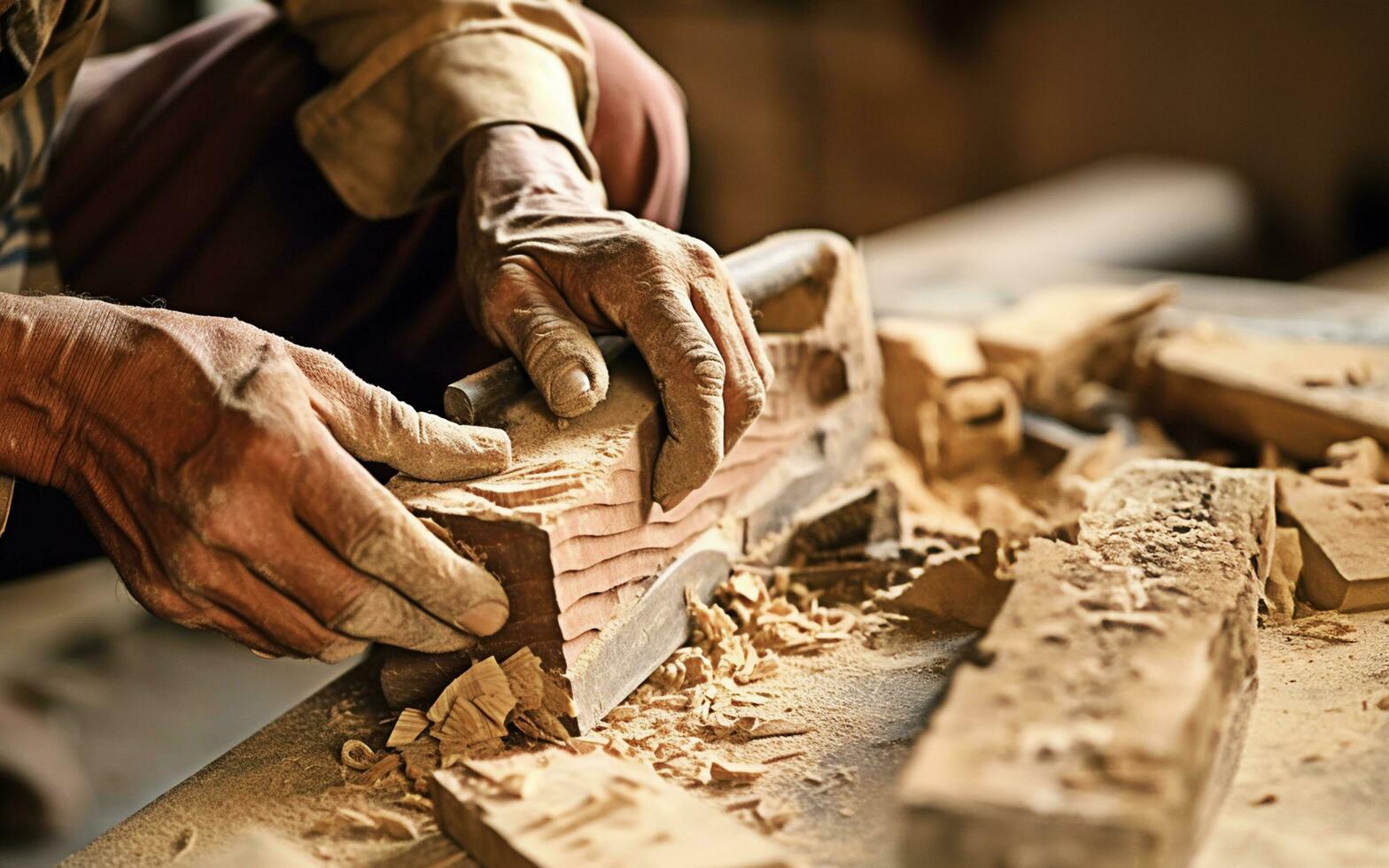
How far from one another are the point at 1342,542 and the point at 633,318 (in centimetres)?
104

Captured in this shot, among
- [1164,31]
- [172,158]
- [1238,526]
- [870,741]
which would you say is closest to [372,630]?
[870,741]

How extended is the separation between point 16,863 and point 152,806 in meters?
1.80

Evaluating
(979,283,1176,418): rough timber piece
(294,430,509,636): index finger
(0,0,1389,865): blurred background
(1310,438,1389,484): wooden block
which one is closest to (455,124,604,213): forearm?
(294,430,509,636): index finger

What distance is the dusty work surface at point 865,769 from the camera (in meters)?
1.23

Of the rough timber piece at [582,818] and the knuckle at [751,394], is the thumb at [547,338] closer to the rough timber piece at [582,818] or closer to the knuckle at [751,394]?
the knuckle at [751,394]

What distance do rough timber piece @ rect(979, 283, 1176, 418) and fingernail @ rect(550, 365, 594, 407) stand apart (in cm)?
143

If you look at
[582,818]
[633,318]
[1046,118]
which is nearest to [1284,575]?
[633,318]

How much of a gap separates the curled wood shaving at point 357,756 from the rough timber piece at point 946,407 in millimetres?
1407

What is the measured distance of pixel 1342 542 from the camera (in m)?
1.71

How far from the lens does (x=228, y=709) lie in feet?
12.2

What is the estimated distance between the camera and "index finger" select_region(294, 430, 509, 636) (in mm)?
1269

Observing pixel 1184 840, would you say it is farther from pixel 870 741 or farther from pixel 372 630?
pixel 372 630

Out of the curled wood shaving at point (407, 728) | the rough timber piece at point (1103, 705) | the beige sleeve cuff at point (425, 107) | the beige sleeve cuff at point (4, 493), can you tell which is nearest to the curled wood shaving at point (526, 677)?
the curled wood shaving at point (407, 728)

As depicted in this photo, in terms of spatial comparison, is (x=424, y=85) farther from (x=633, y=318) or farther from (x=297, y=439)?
(x=297, y=439)
